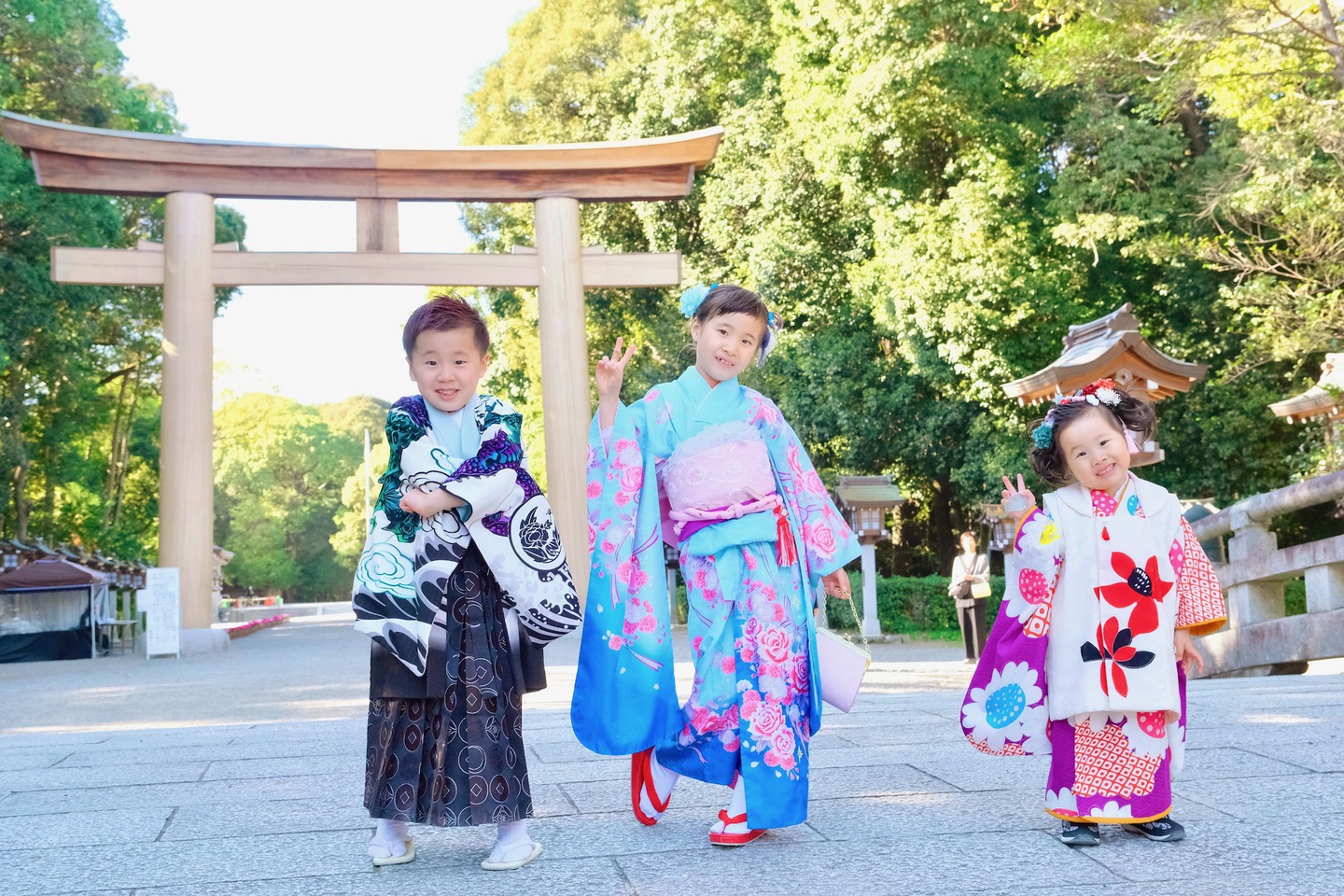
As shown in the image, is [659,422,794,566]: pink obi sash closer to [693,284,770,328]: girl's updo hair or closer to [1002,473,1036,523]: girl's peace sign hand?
[693,284,770,328]: girl's updo hair

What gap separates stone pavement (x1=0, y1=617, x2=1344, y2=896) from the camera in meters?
2.54

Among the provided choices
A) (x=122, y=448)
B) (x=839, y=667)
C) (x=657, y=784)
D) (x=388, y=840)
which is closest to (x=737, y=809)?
(x=657, y=784)

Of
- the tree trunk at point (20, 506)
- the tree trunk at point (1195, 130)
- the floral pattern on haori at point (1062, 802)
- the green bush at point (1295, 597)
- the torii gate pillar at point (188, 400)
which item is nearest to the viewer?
the floral pattern on haori at point (1062, 802)

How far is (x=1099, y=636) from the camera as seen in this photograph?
2.97 meters

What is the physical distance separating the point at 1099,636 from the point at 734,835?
1046 mm

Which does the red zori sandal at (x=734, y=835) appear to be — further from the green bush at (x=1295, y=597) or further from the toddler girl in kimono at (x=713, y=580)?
the green bush at (x=1295, y=597)

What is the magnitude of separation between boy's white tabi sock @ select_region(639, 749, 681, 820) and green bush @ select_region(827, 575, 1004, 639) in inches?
540

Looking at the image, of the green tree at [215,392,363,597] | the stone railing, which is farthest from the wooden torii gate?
the green tree at [215,392,363,597]

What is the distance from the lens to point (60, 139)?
1180 centimetres

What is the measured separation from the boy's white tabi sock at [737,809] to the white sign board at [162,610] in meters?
10.0

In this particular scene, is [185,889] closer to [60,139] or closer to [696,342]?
[696,342]

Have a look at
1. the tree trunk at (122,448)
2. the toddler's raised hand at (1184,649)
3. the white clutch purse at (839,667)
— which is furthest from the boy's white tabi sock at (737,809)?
the tree trunk at (122,448)

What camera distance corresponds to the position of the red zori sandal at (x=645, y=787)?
315 cm

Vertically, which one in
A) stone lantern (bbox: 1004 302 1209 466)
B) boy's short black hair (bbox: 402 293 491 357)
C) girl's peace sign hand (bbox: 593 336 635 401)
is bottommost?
girl's peace sign hand (bbox: 593 336 635 401)
